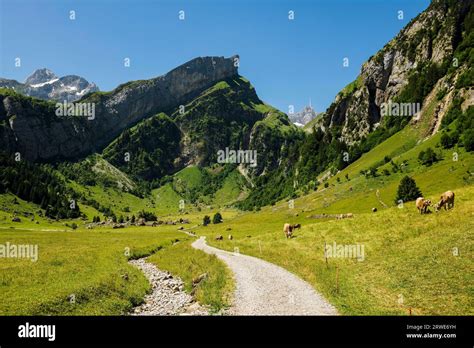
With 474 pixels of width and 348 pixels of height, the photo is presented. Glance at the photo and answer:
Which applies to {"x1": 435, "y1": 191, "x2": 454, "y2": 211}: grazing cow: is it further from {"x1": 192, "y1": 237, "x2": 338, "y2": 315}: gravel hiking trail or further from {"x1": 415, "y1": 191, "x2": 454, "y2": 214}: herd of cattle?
{"x1": 192, "y1": 237, "x2": 338, "y2": 315}: gravel hiking trail

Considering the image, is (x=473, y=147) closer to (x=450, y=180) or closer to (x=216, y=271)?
(x=450, y=180)

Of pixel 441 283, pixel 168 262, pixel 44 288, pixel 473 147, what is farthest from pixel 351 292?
pixel 473 147

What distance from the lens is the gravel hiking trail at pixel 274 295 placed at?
2273 centimetres

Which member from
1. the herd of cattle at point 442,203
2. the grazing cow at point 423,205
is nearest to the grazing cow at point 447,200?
the herd of cattle at point 442,203

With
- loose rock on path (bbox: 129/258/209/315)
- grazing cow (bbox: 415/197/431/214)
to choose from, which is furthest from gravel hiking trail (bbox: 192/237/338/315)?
grazing cow (bbox: 415/197/431/214)

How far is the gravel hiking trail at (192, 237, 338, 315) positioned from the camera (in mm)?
22734

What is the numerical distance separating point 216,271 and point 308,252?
1337 cm

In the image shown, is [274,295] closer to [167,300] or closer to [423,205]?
[167,300]

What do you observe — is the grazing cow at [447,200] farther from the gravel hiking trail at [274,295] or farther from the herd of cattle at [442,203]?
the gravel hiking trail at [274,295]

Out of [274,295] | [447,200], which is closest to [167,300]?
[274,295]

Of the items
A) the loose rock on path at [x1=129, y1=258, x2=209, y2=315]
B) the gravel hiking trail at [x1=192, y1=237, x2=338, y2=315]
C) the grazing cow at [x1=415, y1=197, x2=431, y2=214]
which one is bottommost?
the loose rock on path at [x1=129, y1=258, x2=209, y2=315]
